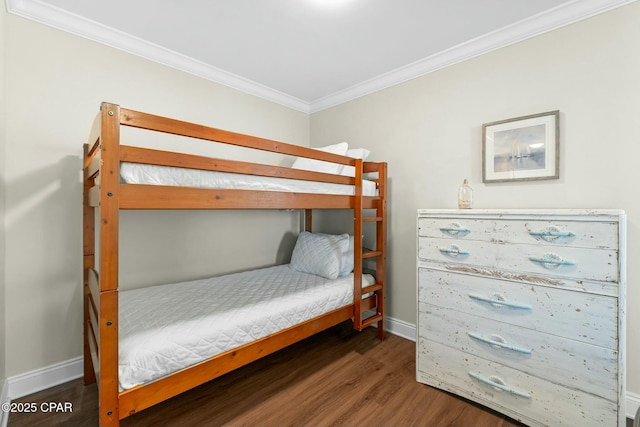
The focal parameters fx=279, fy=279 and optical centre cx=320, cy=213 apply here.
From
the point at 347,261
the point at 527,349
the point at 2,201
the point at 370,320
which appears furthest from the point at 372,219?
the point at 2,201

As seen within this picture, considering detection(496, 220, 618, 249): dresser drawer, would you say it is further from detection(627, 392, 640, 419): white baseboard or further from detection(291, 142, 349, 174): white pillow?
detection(291, 142, 349, 174): white pillow

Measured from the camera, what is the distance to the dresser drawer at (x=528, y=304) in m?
1.31

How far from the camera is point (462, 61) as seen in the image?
2.22m

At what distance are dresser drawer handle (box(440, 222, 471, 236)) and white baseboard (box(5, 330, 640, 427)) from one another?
4.21 feet

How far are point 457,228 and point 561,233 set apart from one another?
495 millimetres

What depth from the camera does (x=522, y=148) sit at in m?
1.92

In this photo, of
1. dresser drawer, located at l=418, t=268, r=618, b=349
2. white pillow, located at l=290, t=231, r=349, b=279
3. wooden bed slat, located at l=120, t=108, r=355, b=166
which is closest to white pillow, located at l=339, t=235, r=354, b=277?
white pillow, located at l=290, t=231, r=349, b=279

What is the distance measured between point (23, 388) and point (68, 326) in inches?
14.9

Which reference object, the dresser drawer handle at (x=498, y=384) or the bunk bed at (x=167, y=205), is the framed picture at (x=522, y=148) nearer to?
the bunk bed at (x=167, y=205)

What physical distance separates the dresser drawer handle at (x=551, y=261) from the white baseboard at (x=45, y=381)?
963 millimetres

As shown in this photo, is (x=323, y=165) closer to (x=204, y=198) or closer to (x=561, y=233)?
(x=204, y=198)

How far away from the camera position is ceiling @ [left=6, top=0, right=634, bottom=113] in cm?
172

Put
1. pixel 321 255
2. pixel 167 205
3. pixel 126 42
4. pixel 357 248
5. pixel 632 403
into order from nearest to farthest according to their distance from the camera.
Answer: pixel 167 205, pixel 632 403, pixel 126 42, pixel 357 248, pixel 321 255

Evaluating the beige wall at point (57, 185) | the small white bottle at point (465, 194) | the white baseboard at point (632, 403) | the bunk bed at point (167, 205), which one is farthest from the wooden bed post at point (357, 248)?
the white baseboard at point (632, 403)
